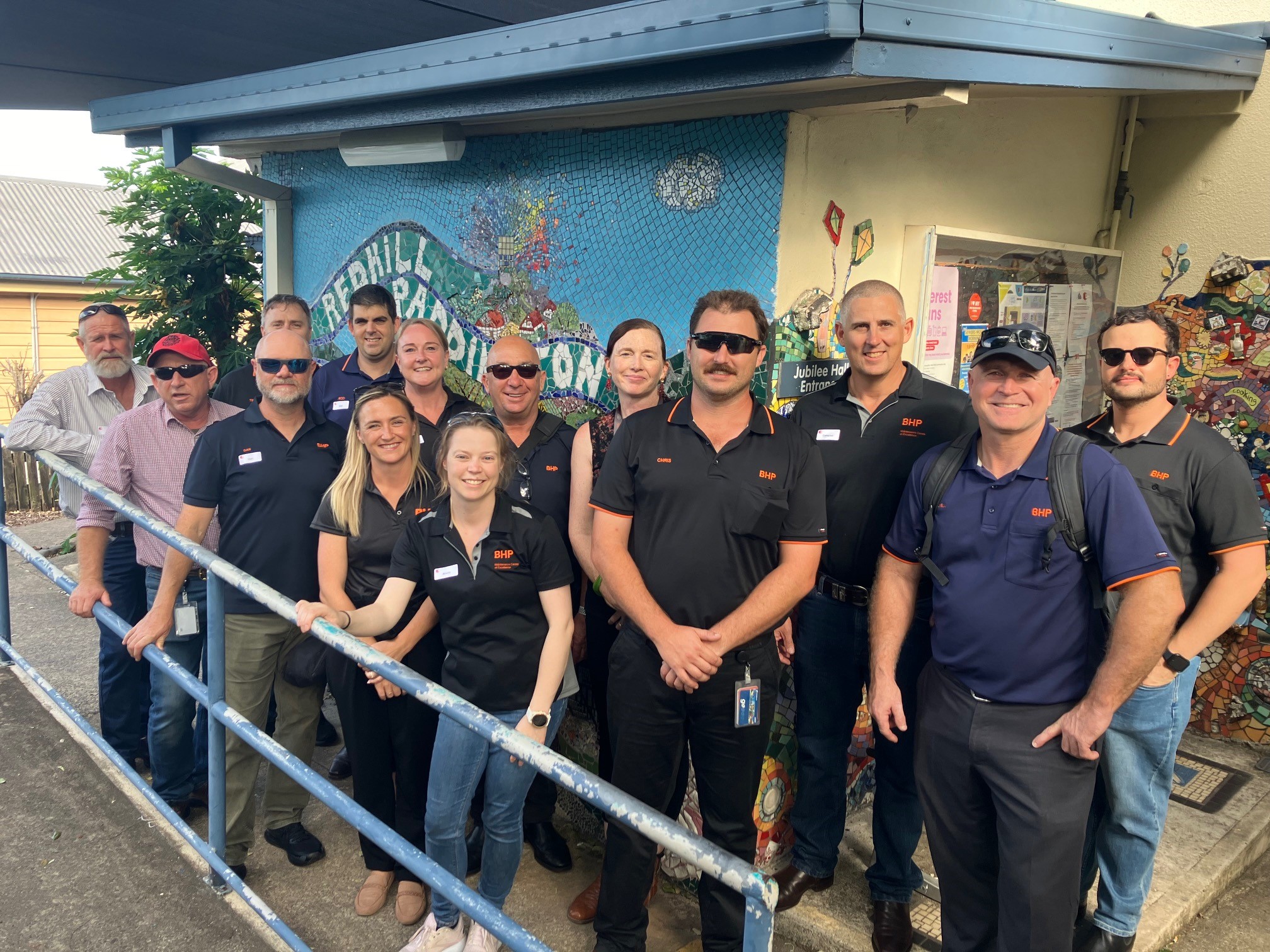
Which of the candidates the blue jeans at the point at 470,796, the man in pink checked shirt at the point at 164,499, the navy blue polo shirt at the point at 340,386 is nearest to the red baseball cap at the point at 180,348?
the man in pink checked shirt at the point at 164,499

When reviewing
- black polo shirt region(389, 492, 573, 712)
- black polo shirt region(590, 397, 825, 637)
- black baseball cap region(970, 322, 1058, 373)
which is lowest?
black polo shirt region(389, 492, 573, 712)

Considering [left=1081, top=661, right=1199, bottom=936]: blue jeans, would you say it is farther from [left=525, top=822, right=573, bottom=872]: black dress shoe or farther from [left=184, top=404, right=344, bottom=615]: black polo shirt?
[left=184, top=404, right=344, bottom=615]: black polo shirt

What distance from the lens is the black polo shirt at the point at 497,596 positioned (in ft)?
9.49

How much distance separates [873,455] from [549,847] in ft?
6.76

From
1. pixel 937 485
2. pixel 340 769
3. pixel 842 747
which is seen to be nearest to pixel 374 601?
pixel 340 769

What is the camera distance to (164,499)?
368cm

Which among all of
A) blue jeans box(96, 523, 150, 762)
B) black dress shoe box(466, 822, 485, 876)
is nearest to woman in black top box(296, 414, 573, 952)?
black dress shoe box(466, 822, 485, 876)

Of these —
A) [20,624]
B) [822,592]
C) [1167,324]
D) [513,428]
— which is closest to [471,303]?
[513,428]

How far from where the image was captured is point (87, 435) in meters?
4.14

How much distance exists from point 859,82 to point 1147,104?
2866 millimetres

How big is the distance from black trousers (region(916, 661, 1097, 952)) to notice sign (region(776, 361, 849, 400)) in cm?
124

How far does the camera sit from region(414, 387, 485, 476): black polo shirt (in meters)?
3.49

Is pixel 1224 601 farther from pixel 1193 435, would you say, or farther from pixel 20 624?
pixel 20 624

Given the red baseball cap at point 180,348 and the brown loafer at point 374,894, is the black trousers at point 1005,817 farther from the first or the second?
the red baseball cap at point 180,348
